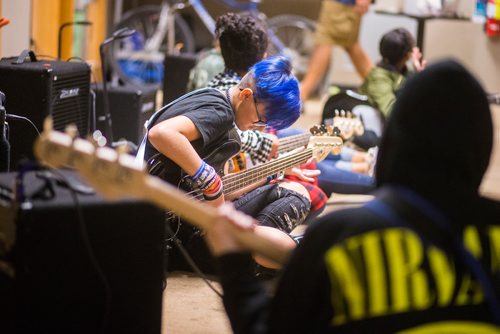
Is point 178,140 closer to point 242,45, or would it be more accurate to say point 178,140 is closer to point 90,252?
point 90,252

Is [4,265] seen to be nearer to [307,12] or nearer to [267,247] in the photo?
[267,247]

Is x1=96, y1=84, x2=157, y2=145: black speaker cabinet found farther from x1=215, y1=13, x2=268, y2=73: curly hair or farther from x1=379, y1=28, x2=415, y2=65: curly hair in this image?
x1=379, y1=28, x2=415, y2=65: curly hair

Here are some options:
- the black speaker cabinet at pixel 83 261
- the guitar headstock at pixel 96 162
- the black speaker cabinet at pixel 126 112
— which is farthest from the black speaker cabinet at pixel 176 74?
the guitar headstock at pixel 96 162

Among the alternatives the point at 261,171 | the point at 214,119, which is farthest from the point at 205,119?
the point at 261,171

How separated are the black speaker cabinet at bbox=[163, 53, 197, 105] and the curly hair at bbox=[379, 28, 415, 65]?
1354mm

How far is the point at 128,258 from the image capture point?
8.21ft

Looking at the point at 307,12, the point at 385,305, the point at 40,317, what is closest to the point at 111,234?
the point at 40,317

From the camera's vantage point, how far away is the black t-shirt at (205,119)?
3.48 m

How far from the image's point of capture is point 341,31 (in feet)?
24.5

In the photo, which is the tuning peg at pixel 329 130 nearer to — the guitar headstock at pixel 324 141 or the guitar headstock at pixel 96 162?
the guitar headstock at pixel 324 141

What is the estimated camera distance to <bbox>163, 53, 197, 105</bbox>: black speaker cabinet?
21.0ft

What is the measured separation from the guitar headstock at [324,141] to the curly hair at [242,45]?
19.0 inches

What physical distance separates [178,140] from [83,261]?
3.48 ft

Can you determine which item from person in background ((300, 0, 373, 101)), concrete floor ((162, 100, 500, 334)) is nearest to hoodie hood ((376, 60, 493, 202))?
concrete floor ((162, 100, 500, 334))
